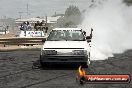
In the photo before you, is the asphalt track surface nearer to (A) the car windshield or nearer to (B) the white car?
(B) the white car

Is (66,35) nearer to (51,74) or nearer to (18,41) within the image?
(51,74)

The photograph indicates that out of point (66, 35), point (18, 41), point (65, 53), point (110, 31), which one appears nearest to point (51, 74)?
point (65, 53)

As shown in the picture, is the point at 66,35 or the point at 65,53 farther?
the point at 66,35

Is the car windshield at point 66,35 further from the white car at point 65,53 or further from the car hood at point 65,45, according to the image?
the white car at point 65,53

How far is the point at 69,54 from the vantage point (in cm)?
1295

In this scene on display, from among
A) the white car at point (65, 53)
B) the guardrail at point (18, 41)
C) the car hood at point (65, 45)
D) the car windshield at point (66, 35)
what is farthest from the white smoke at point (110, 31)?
the guardrail at point (18, 41)

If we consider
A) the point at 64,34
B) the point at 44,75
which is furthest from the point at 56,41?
the point at 44,75

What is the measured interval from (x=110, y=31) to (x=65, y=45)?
63.3ft

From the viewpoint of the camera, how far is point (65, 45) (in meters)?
13.2

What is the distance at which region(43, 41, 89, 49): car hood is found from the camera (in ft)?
42.8

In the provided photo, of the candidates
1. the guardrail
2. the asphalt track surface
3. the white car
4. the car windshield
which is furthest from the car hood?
the guardrail

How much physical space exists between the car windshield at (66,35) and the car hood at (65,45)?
0.57 meters

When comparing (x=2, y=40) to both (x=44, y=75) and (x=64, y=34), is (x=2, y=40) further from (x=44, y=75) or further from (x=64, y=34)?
(x=44, y=75)

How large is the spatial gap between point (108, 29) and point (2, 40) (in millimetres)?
11857
